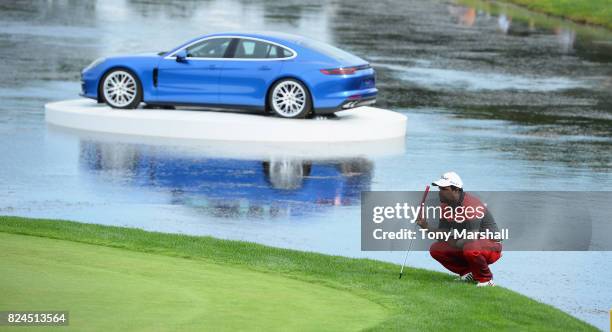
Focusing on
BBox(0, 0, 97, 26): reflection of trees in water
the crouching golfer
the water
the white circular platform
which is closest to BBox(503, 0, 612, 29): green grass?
the water

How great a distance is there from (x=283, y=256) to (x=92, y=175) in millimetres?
5492

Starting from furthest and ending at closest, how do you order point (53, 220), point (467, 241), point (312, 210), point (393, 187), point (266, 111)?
1. point (266, 111)
2. point (393, 187)
3. point (312, 210)
4. point (53, 220)
5. point (467, 241)

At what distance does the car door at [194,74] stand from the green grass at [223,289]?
8.47 m

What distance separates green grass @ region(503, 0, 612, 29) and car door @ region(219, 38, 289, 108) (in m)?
29.4

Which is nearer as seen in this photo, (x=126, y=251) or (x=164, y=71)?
(x=126, y=251)

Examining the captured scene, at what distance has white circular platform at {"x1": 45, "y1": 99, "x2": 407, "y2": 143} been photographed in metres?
Result: 20.3

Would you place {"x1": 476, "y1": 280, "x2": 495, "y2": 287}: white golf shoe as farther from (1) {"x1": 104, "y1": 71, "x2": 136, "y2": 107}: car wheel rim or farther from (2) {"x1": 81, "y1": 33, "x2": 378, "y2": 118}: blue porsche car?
(1) {"x1": 104, "y1": 71, "x2": 136, "y2": 107}: car wheel rim

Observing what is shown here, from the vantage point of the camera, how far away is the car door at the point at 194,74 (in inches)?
842

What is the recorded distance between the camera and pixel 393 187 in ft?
56.0

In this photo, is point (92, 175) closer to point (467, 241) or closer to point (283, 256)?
point (283, 256)

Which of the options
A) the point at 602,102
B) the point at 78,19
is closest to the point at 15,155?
the point at 602,102

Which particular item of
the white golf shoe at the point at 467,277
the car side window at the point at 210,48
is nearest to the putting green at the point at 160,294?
the white golf shoe at the point at 467,277

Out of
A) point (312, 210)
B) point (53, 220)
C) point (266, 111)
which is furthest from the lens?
point (266, 111)

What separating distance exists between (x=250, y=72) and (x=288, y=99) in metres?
0.72
